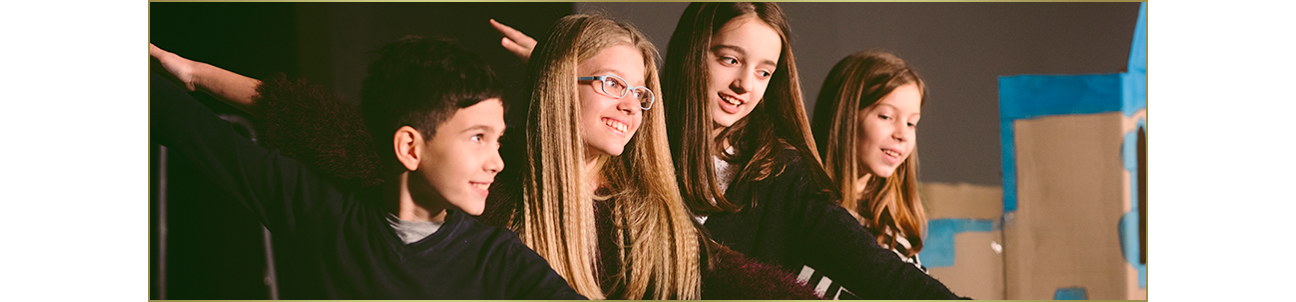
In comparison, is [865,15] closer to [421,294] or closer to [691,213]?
[691,213]

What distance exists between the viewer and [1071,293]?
1.99m

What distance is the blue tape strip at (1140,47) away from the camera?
1.99 m

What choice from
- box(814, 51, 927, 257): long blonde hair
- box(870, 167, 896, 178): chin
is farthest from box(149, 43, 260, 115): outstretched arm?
box(870, 167, 896, 178): chin

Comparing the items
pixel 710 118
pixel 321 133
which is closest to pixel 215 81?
pixel 321 133

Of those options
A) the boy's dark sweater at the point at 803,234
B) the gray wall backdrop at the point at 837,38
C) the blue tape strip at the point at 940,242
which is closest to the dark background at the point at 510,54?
the gray wall backdrop at the point at 837,38

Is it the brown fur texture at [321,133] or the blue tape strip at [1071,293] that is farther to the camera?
the blue tape strip at [1071,293]

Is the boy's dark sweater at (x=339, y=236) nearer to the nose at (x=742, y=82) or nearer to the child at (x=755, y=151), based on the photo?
the child at (x=755, y=151)

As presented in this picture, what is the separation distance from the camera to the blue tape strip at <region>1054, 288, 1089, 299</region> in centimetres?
199

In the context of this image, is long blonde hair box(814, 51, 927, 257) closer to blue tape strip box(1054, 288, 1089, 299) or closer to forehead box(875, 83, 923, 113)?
forehead box(875, 83, 923, 113)

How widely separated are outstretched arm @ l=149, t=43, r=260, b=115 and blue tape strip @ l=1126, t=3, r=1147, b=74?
2255 millimetres

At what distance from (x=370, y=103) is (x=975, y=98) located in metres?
1.52

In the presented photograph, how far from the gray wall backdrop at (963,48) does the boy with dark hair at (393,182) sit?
22.8 inches

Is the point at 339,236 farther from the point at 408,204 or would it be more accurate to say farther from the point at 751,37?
the point at 751,37

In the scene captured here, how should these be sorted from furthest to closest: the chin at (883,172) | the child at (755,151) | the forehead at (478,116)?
1. the chin at (883,172)
2. the child at (755,151)
3. the forehead at (478,116)
